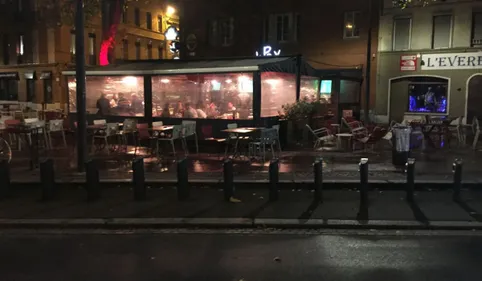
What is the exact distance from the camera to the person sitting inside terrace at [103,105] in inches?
672

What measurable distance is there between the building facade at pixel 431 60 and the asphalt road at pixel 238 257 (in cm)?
1937

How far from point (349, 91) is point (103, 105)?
13.6 meters

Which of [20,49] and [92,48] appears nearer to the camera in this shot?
[20,49]

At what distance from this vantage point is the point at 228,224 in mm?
6828

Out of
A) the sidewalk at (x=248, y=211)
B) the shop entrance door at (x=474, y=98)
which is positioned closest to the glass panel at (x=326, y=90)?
the shop entrance door at (x=474, y=98)

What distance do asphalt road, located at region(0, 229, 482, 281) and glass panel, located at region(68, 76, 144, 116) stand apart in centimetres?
1024

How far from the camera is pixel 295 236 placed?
6426mm

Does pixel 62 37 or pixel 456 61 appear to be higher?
pixel 62 37

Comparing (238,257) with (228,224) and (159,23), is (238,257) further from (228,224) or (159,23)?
(159,23)

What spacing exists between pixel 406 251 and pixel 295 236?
1.46m

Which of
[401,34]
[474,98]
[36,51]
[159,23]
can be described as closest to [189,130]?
[401,34]

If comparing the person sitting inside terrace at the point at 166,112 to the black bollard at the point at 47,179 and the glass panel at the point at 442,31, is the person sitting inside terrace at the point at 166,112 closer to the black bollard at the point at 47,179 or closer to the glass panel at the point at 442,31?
the black bollard at the point at 47,179

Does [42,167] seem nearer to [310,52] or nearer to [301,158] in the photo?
[301,158]

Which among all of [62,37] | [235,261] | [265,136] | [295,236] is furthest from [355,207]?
[62,37]
